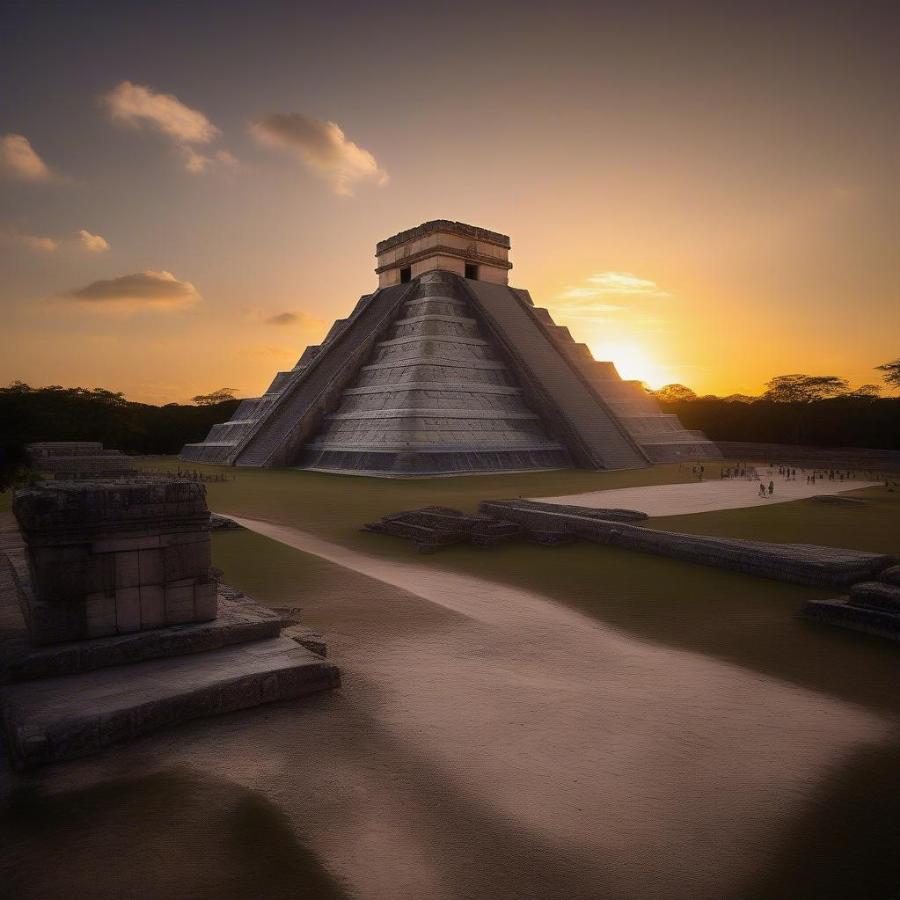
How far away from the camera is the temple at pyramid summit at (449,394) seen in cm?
2795

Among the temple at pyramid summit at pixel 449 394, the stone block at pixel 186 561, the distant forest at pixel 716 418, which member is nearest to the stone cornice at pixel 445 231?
the temple at pyramid summit at pixel 449 394

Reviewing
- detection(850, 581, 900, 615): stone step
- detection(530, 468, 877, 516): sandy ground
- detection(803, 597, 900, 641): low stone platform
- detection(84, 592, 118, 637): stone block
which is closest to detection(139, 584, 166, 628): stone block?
detection(84, 592, 118, 637): stone block

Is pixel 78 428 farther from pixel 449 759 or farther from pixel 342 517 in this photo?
pixel 449 759

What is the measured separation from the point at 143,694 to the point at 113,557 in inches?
55.9

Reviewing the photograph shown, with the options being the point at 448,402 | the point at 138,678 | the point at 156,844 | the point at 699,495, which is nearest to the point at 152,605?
the point at 138,678

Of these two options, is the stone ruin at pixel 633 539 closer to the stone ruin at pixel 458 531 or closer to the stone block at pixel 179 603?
the stone ruin at pixel 458 531

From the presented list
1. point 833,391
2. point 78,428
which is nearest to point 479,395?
point 78,428

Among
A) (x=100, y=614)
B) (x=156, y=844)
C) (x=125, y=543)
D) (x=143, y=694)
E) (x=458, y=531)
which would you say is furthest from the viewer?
(x=458, y=531)

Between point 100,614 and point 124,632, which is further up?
point 100,614

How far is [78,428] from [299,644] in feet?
157

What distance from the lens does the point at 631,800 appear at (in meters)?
3.74

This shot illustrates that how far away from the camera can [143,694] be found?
183 inches

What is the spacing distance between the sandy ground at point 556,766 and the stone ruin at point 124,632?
58 centimetres

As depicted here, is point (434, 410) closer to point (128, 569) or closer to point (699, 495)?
point (699, 495)
